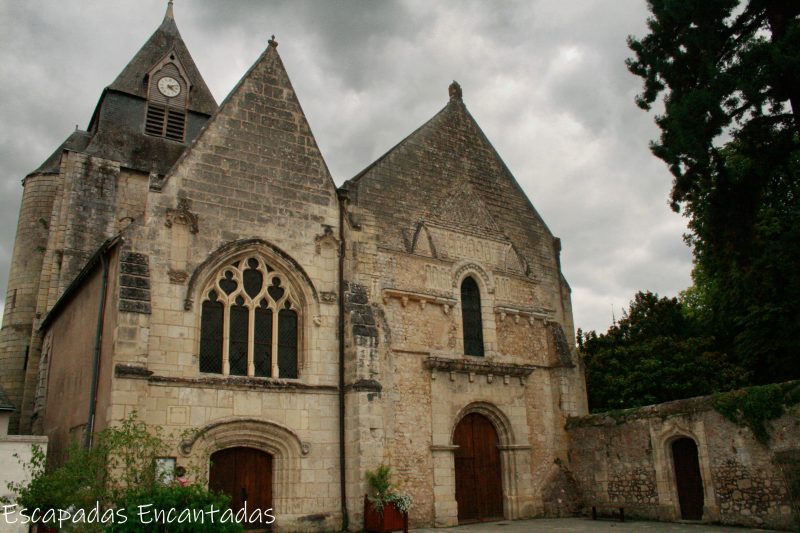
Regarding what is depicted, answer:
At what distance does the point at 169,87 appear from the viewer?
2372cm

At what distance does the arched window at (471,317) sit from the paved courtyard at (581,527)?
4.32 m

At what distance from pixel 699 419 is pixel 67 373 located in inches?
576

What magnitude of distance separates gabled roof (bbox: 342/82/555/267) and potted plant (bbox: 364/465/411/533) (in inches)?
230

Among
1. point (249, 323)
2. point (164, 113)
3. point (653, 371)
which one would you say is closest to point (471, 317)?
Result: point (249, 323)

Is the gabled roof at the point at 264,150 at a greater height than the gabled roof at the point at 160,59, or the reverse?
the gabled roof at the point at 160,59

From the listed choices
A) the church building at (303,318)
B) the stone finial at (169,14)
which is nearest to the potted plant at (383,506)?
the church building at (303,318)

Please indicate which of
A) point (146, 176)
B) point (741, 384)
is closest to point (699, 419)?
point (741, 384)

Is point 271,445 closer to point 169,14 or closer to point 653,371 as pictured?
point 653,371

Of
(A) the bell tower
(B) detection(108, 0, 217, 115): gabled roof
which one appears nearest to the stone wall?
(A) the bell tower

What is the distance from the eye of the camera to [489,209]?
1908cm

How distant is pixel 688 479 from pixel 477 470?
493 centimetres

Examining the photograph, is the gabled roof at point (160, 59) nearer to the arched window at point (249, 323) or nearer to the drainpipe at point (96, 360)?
the drainpipe at point (96, 360)

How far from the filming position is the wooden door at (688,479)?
595 inches

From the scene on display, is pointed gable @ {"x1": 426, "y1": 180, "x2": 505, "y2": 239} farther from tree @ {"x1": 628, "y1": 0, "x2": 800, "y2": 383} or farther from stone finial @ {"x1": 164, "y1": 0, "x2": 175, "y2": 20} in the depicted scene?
stone finial @ {"x1": 164, "y1": 0, "x2": 175, "y2": 20}
